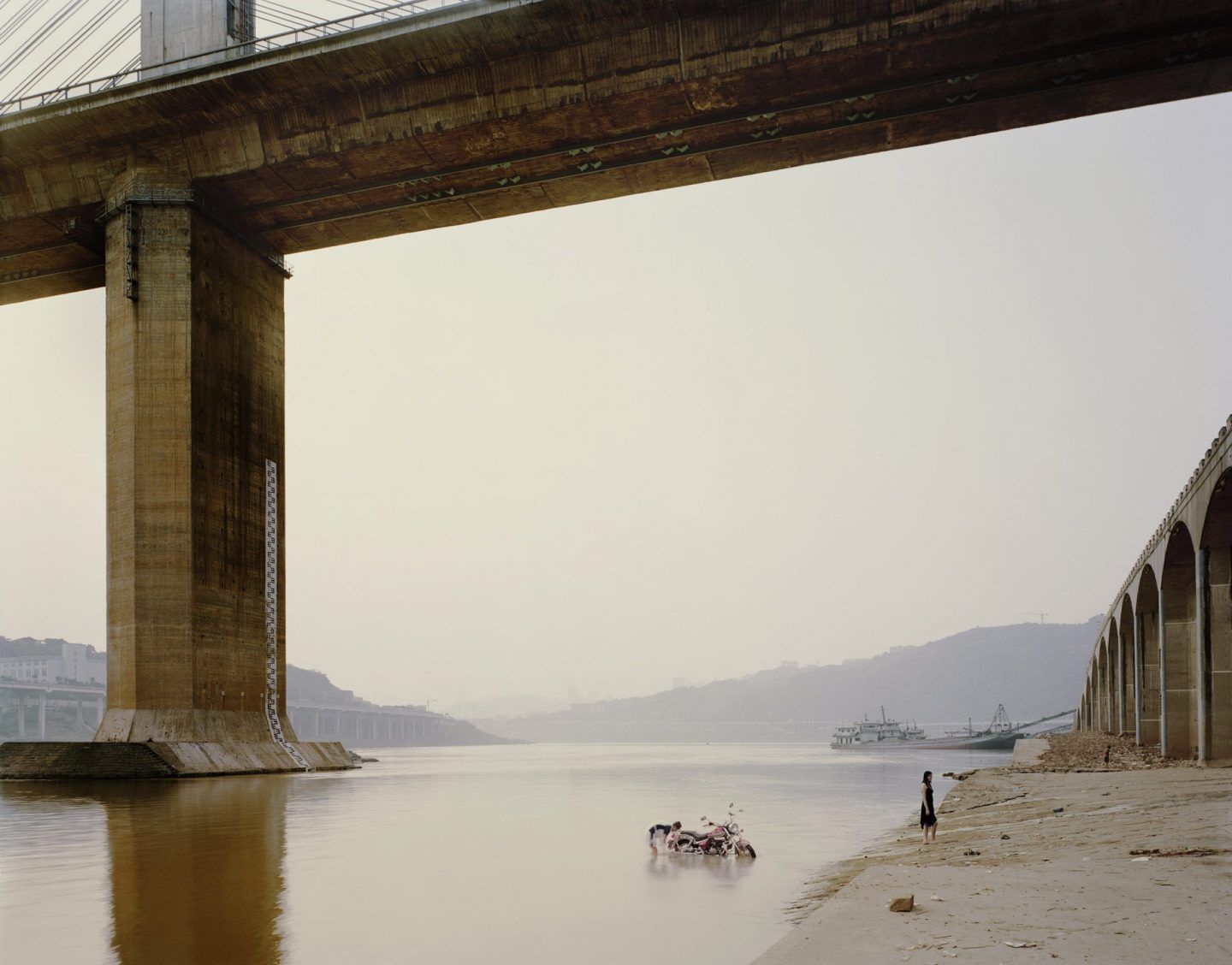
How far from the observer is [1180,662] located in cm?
4047

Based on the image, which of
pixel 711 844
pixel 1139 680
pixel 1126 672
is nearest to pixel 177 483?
pixel 711 844

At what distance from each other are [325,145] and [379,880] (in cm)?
3314

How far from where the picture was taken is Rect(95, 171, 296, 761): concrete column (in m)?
41.3

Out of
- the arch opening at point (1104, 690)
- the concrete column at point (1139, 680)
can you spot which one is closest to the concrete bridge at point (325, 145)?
the concrete column at point (1139, 680)

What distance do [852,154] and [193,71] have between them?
23.8 m

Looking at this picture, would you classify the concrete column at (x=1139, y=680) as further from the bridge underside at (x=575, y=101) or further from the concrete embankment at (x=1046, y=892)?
the concrete embankment at (x=1046, y=892)

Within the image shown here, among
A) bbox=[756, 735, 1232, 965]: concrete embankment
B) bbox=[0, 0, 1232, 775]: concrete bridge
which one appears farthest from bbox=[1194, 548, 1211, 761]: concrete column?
bbox=[0, 0, 1232, 775]: concrete bridge

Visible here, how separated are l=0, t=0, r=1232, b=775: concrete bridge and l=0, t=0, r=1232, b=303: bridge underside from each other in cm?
9

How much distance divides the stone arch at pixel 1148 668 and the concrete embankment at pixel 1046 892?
111 ft

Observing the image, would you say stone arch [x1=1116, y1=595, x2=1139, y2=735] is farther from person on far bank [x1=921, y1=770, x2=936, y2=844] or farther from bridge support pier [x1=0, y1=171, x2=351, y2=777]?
person on far bank [x1=921, y1=770, x2=936, y2=844]

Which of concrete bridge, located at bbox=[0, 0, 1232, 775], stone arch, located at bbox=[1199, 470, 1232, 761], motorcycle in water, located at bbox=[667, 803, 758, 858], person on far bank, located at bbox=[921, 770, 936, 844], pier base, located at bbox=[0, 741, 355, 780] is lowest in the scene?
pier base, located at bbox=[0, 741, 355, 780]

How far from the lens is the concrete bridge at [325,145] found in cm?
3756

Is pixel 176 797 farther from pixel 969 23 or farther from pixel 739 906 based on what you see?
pixel 969 23

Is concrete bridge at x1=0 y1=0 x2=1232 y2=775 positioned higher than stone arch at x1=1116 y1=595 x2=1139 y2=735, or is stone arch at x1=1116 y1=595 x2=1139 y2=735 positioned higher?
concrete bridge at x1=0 y1=0 x2=1232 y2=775
